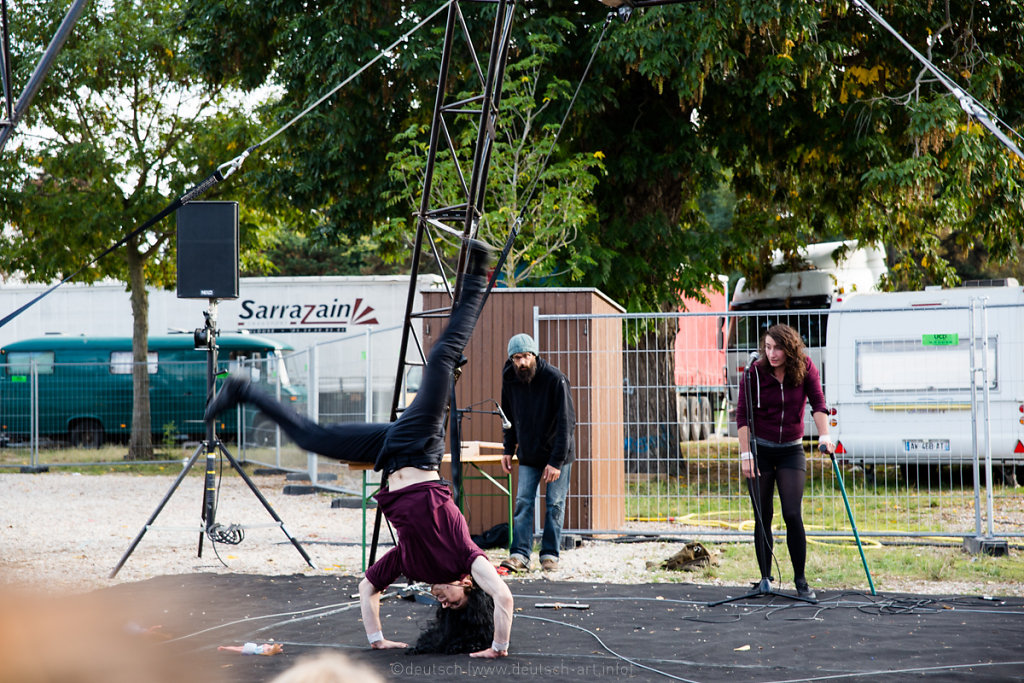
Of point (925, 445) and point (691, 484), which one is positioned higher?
point (925, 445)

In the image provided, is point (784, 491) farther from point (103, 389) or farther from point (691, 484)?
point (103, 389)

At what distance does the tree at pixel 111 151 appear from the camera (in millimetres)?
17781

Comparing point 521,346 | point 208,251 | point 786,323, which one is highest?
point 208,251

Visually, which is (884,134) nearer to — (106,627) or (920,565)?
(920,565)

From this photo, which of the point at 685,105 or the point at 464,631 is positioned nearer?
the point at 464,631

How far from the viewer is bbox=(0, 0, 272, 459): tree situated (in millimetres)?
17781

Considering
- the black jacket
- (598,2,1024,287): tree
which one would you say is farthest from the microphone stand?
(598,2,1024,287): tree

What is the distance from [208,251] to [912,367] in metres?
7.30

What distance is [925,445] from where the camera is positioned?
9102 millimetres

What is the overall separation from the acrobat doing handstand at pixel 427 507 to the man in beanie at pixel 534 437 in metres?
2.65

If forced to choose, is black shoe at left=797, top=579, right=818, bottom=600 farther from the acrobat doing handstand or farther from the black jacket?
the acrobat doing handstand

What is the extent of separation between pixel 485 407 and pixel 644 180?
6577 mm

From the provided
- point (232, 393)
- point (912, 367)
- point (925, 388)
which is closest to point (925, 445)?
point (925, 388)

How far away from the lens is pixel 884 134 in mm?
14281
